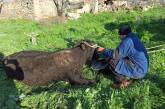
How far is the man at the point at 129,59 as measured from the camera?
803 cm

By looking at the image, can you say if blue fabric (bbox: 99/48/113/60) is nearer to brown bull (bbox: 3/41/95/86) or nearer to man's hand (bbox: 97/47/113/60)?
man's hand (bbox: 97/47/113/60)

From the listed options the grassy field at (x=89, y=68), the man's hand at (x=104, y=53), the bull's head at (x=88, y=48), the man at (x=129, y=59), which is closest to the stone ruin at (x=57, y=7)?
the grassy field at (x=89, y=68)

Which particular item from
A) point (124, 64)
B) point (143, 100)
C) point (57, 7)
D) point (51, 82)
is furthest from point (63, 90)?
point (57, 7)

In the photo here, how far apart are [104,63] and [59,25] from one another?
5.53 meters

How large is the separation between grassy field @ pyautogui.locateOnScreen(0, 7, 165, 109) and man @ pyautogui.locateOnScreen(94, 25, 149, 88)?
0.21m

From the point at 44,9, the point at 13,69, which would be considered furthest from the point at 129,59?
the point at 44,9

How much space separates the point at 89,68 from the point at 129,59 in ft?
4.88

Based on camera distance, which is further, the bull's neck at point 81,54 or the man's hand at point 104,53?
the bull's neck at point 81,54

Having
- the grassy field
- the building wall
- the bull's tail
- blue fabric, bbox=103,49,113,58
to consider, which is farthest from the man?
the building wall

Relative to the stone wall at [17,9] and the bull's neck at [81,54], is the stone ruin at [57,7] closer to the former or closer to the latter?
the stone wall at [17,9]

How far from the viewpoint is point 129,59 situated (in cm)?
821

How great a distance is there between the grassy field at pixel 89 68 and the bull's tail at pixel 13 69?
0.51ft

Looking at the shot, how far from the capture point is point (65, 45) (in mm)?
11750

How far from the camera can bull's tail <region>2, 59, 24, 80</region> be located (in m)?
9.27
